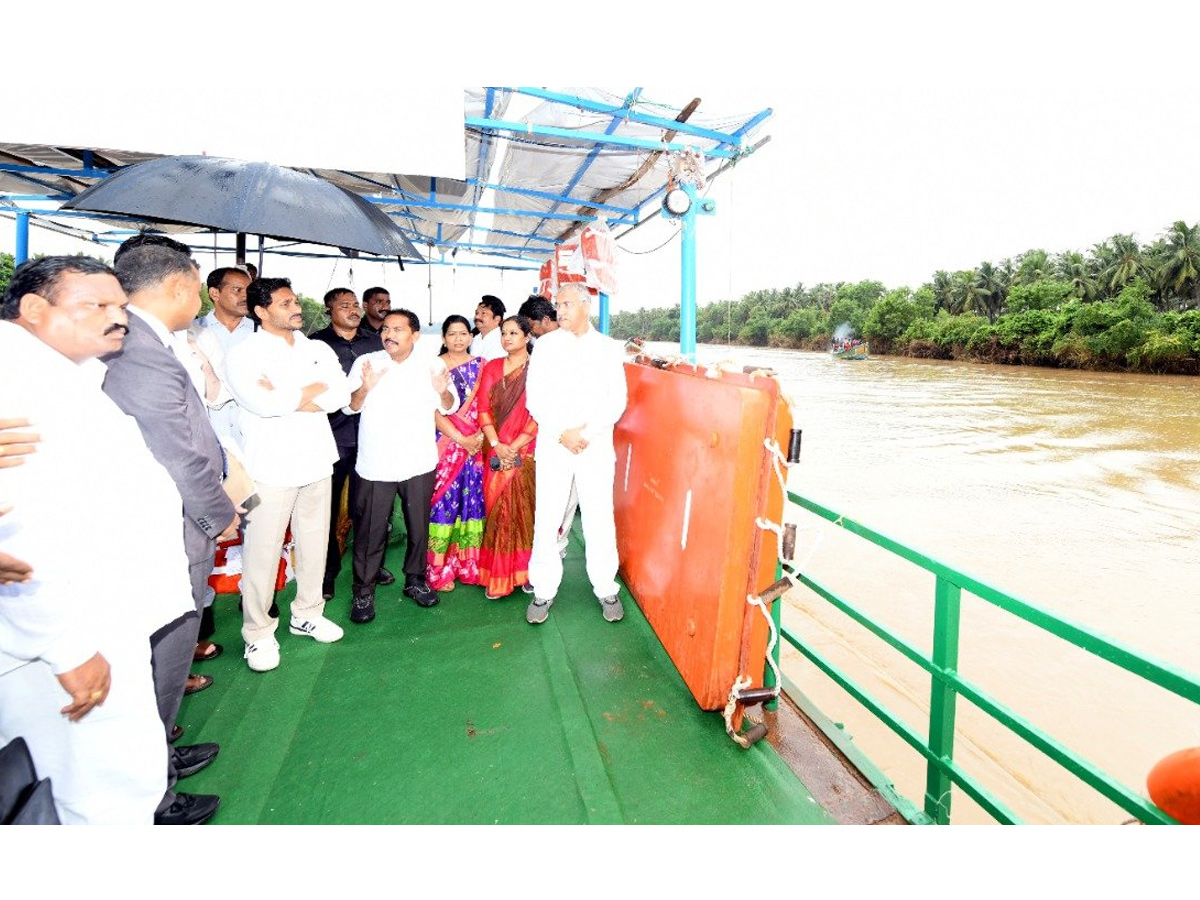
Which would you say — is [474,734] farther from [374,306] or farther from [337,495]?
[374,306]

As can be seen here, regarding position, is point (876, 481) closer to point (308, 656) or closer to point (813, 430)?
point (813, 430)

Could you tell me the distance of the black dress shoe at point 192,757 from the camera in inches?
74.4

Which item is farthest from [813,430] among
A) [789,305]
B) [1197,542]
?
[789,305]

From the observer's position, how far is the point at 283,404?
7.56 feet

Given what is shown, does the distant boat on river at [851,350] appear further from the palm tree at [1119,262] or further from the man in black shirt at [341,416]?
the man in black shirt at [341,416]

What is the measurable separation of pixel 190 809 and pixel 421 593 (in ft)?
4.72

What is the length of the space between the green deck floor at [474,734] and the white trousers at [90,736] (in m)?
0.49

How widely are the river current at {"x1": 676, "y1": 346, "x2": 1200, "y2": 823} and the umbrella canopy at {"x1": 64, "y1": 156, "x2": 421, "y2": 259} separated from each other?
1621mm

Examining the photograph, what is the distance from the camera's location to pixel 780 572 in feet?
7.11

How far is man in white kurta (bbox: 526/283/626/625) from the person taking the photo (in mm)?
2809

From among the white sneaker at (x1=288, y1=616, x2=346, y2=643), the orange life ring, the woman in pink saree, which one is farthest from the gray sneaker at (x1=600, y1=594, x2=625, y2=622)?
the orange life ring

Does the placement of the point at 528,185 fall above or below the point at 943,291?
below

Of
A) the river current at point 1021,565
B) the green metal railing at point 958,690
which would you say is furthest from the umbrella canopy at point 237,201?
the green metal railing at point 958,690

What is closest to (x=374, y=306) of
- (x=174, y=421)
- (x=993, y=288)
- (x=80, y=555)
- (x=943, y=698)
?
(x=174, y=421)
